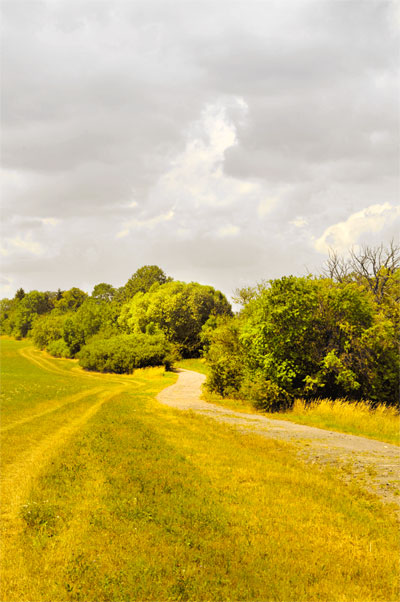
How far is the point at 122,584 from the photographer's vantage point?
4988mm

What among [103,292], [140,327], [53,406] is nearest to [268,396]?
[53,406]

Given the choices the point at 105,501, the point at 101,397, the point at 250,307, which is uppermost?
the point at 250,307

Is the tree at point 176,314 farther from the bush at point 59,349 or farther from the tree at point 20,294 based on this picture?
the tree at point 20,294

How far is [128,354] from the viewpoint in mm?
47188

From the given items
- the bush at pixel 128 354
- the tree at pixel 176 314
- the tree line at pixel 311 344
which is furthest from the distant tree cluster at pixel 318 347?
the tree at pixel 176 314

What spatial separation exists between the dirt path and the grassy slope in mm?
888

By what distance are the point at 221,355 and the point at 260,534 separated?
20.0 m

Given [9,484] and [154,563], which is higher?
[154,563]

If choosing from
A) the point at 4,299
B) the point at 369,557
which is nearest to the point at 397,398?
the point at 369,557

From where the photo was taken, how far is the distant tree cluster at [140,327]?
159ft

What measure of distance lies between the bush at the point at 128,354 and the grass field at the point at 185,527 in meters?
34.8

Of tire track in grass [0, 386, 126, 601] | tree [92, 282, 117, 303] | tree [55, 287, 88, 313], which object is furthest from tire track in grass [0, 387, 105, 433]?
tree [55, 287, 88, 313]

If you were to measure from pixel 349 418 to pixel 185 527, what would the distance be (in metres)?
13.0

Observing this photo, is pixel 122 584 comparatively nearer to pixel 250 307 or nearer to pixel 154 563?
pixel 154 563
